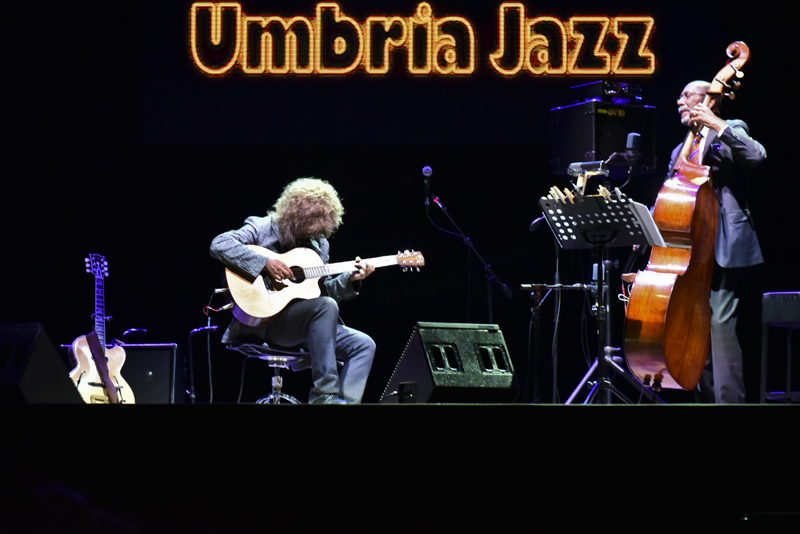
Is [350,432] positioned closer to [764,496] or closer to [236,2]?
[764,496]

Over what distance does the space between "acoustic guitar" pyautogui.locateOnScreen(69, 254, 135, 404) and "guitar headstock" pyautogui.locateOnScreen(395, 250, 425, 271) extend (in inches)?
63.6

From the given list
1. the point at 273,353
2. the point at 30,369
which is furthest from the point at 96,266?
the point at 30,369

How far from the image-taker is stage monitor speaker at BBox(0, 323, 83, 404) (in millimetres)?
2254

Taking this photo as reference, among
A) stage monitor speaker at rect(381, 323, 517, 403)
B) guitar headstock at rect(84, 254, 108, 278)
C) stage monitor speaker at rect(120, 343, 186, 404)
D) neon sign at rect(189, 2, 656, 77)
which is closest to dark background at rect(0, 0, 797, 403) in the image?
neon sign at rect(189, 2, 656, 77)

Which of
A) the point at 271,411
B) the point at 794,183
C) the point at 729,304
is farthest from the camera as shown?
the point at 794,183

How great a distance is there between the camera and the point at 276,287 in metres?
4.29

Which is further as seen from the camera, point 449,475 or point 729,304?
point 729,304

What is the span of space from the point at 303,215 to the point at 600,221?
1.59 meters

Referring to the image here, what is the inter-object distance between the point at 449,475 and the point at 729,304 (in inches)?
110

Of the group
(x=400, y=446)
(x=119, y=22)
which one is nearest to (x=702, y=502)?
(x=400, y=446)

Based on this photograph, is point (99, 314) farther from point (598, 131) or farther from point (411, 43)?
point (598, 131)

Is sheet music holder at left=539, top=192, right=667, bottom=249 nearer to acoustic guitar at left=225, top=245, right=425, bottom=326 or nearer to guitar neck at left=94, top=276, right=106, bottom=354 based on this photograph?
acoustic guitar at left=225, top=245, right=425, bottom=326

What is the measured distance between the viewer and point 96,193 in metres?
5.96

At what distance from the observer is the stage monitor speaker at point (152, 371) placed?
509cm
